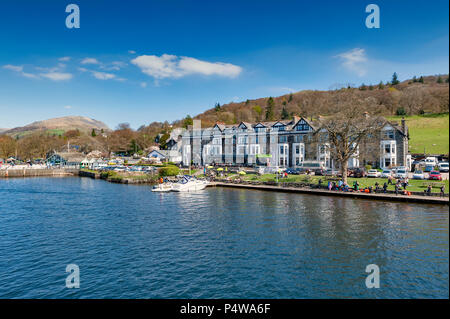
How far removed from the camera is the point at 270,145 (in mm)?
74875

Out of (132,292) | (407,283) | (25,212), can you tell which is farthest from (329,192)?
(25,212)

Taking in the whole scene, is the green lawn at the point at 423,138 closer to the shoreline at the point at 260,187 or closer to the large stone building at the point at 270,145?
the large stone building at the point at 270,145

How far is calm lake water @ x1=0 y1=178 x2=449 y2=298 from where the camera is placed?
15.3 meters

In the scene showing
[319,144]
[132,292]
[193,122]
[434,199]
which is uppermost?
[193,122]

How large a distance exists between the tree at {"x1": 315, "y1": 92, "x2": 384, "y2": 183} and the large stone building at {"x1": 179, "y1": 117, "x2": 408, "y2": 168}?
1264 cm

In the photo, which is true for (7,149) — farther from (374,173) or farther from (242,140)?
(374,173)

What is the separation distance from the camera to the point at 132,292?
1513cm

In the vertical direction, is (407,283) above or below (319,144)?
below

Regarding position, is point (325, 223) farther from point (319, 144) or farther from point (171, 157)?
point (171, 157)

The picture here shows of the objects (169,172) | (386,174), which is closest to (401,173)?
(386,174)

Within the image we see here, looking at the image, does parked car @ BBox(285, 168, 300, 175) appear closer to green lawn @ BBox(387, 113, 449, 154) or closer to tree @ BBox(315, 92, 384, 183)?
tree @ BBox(315, 92, 384, 183)

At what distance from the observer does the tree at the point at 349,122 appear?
141 ft
